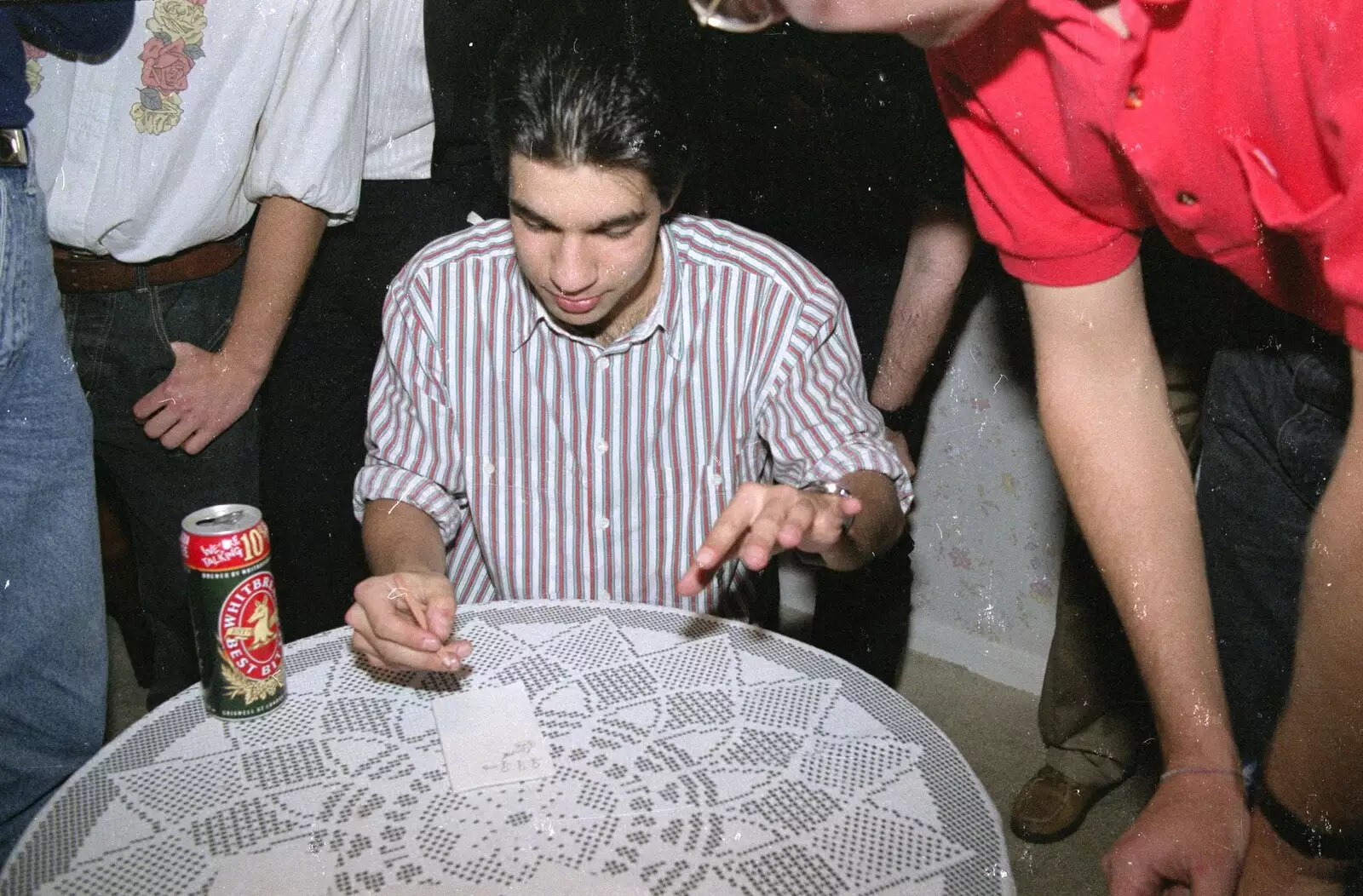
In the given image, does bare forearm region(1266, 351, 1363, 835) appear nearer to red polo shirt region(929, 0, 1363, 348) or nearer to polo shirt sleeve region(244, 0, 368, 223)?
red polo shirt region(929, 0, 1363, 348)

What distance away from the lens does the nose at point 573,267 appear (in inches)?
43.1

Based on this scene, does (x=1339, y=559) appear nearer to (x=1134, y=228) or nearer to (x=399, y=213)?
(x=1134, y=228)

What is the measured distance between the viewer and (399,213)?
1599mm

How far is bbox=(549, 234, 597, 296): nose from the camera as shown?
3.59 feet

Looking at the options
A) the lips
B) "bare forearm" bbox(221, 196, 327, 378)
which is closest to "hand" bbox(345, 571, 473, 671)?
the lips

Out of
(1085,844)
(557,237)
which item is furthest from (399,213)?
(1085,844)

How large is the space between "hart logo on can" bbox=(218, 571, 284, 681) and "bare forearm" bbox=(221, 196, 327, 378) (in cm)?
70

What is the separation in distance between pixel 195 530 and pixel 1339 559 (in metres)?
0.83

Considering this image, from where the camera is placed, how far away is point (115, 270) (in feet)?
4.64

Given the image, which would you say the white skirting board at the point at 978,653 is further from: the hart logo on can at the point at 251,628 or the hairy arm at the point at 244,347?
the hart logo on can at the point at 251,628

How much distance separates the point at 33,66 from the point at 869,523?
44.4 inches

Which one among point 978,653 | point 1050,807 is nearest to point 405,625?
point 1050,807

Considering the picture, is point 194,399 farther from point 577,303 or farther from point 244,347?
point 577,303

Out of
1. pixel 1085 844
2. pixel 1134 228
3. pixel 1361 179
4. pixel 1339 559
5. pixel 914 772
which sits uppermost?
pixel 1361 179
